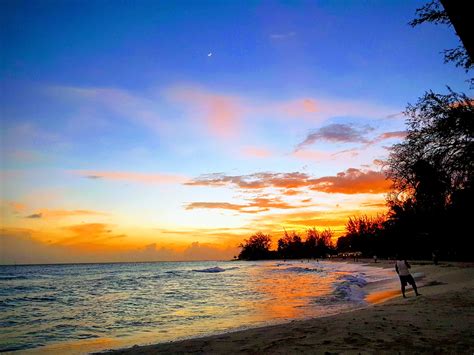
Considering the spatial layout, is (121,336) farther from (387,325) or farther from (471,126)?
(471,126)

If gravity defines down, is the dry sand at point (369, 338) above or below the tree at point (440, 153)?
below

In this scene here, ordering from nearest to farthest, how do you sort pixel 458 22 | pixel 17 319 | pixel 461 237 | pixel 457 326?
pixel 458 22 < pixel 457 326 < pixel 17 319 < pixel 461 237

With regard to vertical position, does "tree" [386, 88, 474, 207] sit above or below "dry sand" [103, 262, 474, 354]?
above

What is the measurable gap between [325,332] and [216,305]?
1353 cm

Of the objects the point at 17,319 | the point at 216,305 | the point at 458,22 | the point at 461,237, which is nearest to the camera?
the point at 458,22

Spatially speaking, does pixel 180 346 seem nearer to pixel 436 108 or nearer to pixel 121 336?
pixel 121 336

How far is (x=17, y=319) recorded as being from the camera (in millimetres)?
18469

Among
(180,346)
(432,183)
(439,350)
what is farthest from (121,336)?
(432,183)

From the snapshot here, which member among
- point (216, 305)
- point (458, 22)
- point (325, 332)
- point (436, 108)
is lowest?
point (216, 305)

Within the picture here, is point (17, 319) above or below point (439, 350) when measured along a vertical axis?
below

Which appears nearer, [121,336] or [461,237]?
[121,336]

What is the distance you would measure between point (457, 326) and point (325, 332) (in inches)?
129

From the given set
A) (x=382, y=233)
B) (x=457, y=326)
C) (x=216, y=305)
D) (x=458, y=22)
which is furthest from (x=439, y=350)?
(x=382, y=233)

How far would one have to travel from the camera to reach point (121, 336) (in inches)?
514
